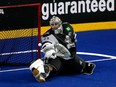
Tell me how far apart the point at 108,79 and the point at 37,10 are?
170cm

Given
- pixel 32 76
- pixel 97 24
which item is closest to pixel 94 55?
pixel 32 76

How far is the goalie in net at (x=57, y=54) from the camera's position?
690 centimetres

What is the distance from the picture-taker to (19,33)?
810 cm

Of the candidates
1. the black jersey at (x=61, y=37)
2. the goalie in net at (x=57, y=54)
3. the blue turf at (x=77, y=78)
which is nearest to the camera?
the blue turf at (x=77, y=78)

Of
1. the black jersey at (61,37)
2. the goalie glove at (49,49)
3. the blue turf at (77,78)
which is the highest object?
the black jersey at (61,37)

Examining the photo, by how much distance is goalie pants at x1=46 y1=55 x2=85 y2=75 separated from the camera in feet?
23.1

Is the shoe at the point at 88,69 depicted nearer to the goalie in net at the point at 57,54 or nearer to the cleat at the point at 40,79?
the goalie in net at the point at 57,54

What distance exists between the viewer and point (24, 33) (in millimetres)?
7918

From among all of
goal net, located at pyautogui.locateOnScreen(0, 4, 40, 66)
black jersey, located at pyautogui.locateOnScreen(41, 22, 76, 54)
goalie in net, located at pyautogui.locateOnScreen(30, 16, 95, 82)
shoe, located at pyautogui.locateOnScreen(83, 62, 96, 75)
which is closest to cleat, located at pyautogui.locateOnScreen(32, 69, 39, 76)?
goalie in net, located at pyautogui.locateOnScreen(30, 16, 95, 82)

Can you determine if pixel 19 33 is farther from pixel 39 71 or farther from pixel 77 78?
pixel 77 78

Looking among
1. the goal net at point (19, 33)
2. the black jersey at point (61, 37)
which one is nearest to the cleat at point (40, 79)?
the black jersey at point (61, 37)

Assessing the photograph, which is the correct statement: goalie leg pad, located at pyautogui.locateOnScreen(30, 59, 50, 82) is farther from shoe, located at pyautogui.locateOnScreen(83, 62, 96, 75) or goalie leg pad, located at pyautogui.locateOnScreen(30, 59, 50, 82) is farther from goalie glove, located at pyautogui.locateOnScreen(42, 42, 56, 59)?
shoe, located at pyautogui.locateOnScreen(83, 62, 96, 75)

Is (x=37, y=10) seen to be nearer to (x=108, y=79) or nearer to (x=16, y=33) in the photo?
(x=16, y=33)

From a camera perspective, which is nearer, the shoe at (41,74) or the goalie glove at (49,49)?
the shoe at (41,74)
